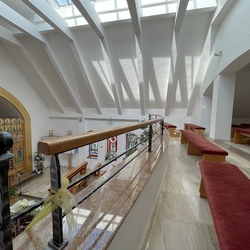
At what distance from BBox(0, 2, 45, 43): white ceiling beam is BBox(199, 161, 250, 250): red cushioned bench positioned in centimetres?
566

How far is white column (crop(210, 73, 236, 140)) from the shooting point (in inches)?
151

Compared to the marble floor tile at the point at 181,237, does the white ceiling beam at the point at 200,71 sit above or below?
above

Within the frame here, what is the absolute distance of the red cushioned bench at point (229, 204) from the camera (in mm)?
642

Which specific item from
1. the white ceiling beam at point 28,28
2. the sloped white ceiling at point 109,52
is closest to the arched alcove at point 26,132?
the sloped white ceiling at point 109,52

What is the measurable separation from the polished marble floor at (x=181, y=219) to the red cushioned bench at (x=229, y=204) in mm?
416

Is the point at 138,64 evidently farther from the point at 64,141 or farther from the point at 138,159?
the point at 64,141

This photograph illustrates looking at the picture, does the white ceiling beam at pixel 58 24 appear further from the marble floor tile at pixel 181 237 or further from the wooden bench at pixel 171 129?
the marble floor tile at pixel 181 237

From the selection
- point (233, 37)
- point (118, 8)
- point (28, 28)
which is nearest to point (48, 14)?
point (28, 28)

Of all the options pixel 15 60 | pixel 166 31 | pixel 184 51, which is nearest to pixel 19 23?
pixel 15 60

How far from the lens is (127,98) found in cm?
715

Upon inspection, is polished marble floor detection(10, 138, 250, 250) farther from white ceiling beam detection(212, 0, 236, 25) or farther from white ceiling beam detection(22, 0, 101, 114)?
white ceiling beam detection(22, 0, 101, 114)

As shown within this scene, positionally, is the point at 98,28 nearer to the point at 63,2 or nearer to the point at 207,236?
the point at 63,2

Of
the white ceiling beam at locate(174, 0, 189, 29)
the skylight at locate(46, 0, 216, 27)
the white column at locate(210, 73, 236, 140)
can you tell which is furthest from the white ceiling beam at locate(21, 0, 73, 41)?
the white column at locate(210, 73, 236, 140)

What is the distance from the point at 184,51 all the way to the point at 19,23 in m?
5.13
